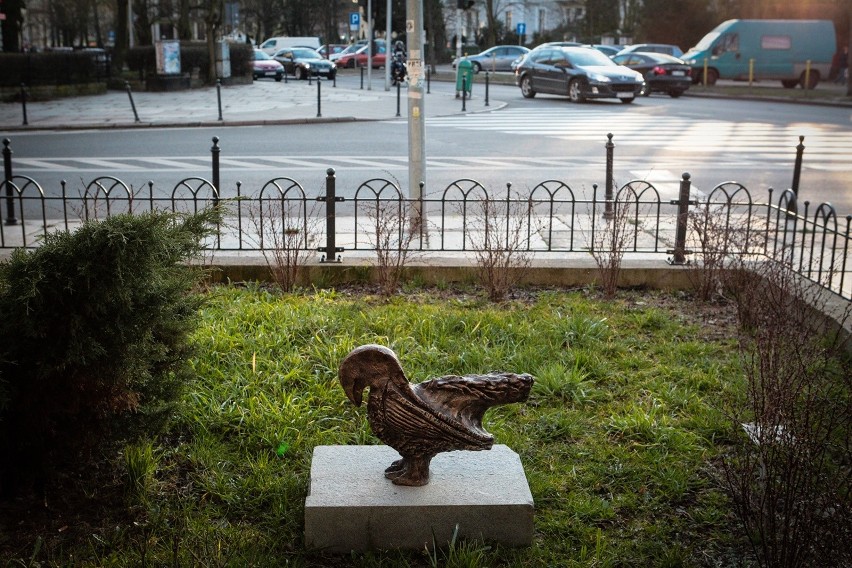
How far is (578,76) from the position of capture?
29.8 metres

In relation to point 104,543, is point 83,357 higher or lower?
higher

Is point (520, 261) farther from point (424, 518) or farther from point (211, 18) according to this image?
point (211, 18)

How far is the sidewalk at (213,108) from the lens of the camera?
76.8ft

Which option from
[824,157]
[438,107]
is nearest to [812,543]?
[824,157]

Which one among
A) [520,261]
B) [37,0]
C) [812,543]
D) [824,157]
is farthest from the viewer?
[37,0]

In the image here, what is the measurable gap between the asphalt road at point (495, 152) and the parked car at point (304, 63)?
2113cm

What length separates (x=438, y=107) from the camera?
2877cm

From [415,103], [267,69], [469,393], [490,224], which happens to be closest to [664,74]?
[267,69]

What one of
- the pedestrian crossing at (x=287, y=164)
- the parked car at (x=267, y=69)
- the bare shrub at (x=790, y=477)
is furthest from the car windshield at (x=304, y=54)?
the bare shrub at (x=790, y=477)

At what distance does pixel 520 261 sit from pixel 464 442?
4.03 m

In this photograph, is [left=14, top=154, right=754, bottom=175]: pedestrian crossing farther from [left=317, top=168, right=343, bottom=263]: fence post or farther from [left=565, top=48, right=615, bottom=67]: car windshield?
[left=565, top=48, right=615, bottom=67]: car windshield

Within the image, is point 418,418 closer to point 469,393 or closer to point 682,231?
point 469,393

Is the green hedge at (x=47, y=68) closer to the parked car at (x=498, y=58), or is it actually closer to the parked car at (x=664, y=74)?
the parked car at (x=664, y=74)

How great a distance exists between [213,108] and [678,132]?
1318 cm
